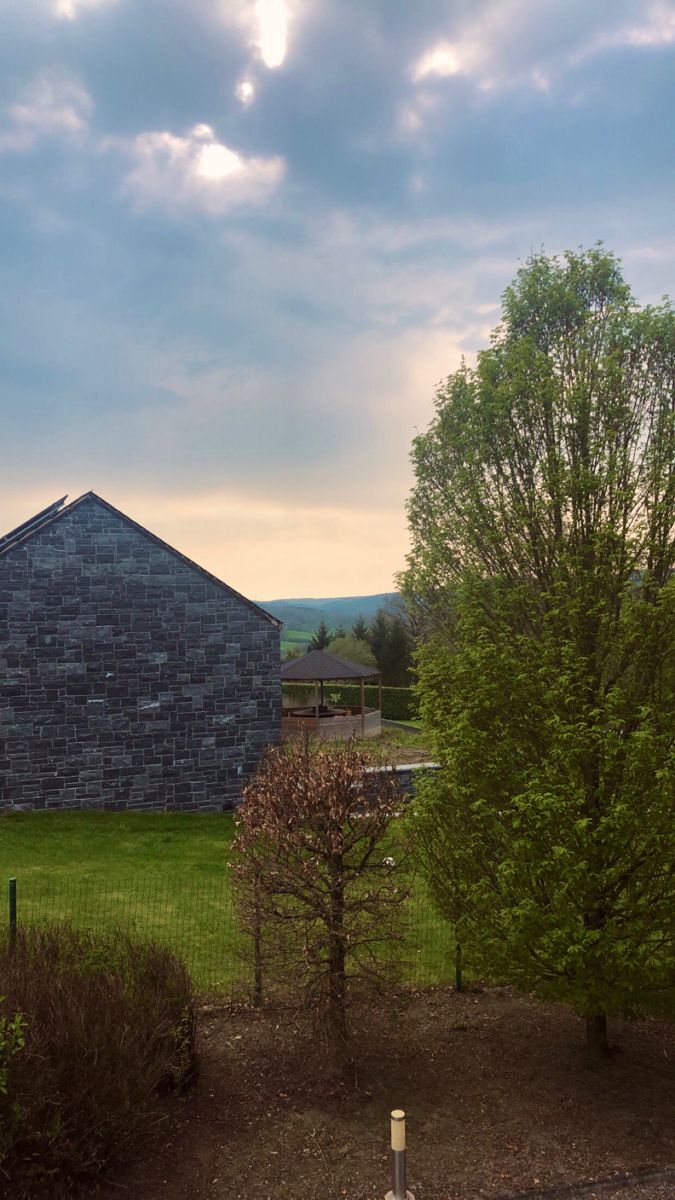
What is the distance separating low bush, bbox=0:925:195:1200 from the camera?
20.0ft

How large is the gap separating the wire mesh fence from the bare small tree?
5.76ft

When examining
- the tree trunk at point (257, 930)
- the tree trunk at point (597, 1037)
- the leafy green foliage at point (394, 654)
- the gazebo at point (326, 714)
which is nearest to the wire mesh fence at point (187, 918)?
the tree trunk at point (257, 930)

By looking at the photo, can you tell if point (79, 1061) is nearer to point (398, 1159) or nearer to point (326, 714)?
point (398, 1159)

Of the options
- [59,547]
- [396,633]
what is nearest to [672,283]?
[59,547]

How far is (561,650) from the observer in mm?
8031

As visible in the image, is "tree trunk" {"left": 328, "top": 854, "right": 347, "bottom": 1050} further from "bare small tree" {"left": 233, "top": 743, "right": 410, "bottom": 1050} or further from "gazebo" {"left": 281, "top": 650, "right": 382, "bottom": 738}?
"gazebo" {"left": 281, "top": 650, "right": 382, "bottom": 738}

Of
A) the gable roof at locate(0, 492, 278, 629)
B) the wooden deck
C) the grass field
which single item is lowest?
the grass field

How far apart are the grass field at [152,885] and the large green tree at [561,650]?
1918mm

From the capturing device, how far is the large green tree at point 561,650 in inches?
289

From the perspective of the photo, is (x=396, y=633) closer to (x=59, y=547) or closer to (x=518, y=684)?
(x=59, y=547)

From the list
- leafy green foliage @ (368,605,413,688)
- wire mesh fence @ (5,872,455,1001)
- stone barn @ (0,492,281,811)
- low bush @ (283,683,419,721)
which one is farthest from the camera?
leafy green foliage @ (368,605,413,688)

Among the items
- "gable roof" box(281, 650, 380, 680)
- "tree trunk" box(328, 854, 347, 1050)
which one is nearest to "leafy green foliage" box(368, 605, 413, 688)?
"gable roof" box(281, 650, 380, 680)

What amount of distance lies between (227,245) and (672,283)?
50.7ft

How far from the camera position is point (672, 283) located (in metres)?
9.96
